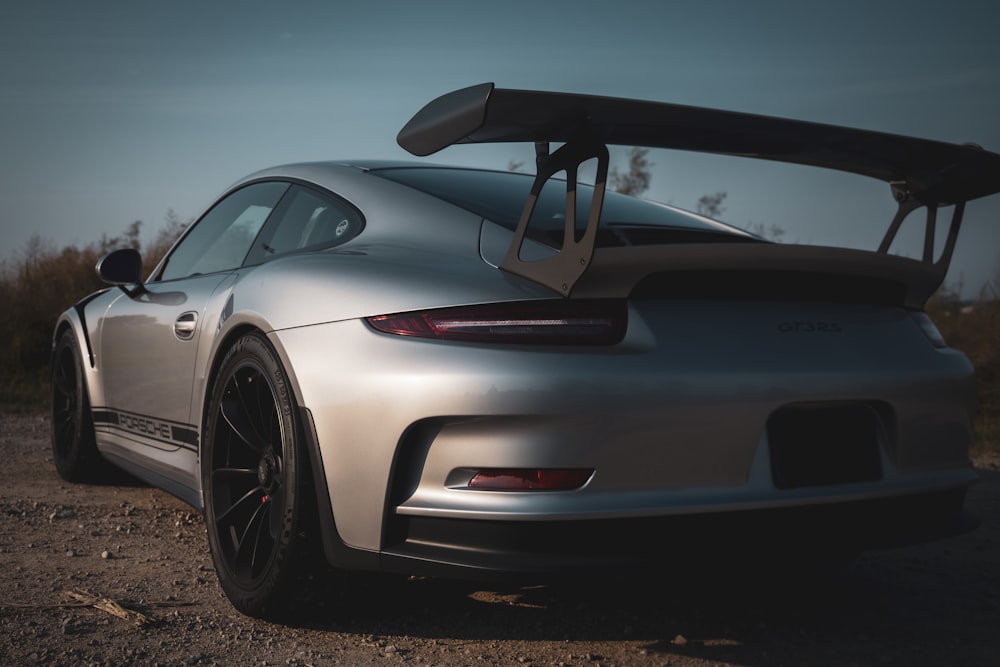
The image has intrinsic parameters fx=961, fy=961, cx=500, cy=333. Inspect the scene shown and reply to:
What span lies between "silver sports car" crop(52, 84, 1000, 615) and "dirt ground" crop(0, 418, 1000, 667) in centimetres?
19

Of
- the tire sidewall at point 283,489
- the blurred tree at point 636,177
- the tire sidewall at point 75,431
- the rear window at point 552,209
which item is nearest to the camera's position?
the tire sidewall at point 283,489

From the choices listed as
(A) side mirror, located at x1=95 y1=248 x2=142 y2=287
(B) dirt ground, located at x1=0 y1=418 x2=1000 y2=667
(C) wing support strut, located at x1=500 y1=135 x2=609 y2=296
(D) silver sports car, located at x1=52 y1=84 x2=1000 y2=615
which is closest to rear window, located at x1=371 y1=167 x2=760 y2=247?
(D) silver sports car, located at x1=52 y1=84 x2=1000 y2=615

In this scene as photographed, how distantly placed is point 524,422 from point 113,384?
2662 millimetres

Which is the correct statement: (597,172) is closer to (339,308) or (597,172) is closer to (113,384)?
(339,308)

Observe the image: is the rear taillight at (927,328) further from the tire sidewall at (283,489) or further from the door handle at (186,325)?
the door handle at (186,325)

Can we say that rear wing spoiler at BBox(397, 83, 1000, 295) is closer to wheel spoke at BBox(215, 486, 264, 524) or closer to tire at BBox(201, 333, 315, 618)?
tire at BBox(201, 333, 315, 618)

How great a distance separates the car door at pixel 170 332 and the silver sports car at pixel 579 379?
51 centimetres

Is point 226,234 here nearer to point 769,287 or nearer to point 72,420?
point 72,420

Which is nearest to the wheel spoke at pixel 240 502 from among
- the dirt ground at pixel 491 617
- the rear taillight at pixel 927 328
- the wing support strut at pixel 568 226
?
the dirt ground at pixel 491 617

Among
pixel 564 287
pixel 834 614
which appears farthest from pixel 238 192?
pixel 834 614

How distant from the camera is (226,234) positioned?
378 cm

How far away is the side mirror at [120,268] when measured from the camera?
396cm

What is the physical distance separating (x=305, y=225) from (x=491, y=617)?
138 cm

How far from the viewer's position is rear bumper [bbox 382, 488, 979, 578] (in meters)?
2.16
